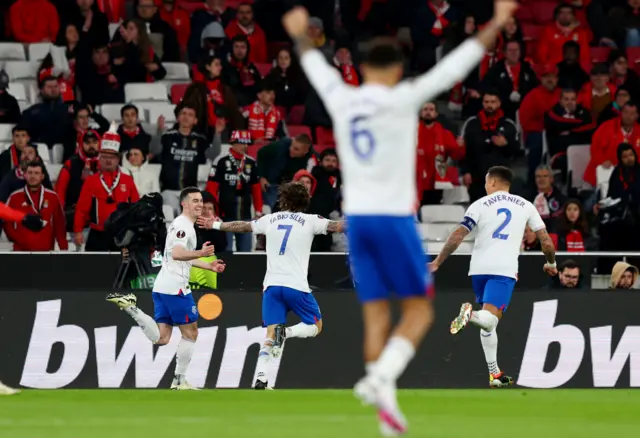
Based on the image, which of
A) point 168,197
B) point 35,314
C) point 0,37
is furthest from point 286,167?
point 0,37

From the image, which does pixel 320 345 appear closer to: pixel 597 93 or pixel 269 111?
pixel 269 111

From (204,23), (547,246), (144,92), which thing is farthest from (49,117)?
(547,246)

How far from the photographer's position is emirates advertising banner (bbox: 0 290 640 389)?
17.3 meters

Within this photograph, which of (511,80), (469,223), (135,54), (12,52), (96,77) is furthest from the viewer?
(12,52)

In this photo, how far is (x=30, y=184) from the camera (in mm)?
19125

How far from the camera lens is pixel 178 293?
50.6 ft

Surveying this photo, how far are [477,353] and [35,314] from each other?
5303 mm

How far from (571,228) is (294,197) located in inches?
222

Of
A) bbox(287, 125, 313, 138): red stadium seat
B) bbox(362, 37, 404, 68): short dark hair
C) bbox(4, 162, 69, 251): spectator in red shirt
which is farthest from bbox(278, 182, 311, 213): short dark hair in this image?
bbox(287, 125, 313, 138): red stadium seat

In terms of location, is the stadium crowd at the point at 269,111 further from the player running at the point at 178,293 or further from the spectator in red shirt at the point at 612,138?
the player running at the point at 178,293

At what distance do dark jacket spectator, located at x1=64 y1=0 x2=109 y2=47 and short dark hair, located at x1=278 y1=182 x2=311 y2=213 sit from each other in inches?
317

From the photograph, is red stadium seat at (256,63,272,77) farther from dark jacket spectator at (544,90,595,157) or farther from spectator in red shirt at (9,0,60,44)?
dark jacket spectator at (544,90,595,157)

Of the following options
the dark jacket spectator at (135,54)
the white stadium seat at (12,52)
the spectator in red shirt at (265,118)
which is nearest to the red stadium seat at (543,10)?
the spectator in red shirt at (265,118)

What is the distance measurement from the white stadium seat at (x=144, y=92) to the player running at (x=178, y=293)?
7239 mm
